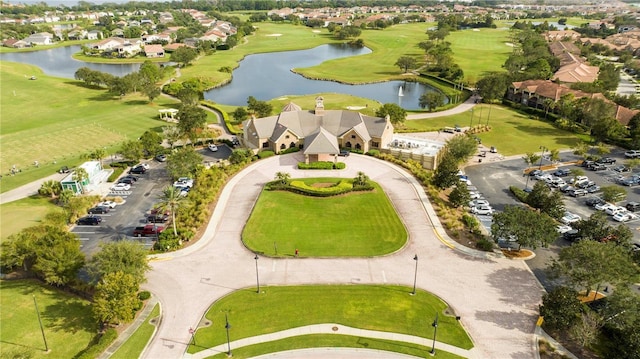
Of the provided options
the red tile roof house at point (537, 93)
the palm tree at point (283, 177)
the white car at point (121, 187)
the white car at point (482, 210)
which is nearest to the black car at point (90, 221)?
the white car at point (121, 187)

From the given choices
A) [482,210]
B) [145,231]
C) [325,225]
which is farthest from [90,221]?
[482,210]

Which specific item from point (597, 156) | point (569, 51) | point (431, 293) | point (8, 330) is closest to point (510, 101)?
point (597, 156)

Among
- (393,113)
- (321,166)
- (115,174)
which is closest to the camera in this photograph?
(115,174)

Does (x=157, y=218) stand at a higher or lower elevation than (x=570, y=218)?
lower

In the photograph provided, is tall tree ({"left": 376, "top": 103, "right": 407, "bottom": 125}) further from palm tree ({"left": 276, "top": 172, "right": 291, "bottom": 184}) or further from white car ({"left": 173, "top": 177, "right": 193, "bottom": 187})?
white car ({"left": 173, "top": 177, "right": 193, "bottom": 187})

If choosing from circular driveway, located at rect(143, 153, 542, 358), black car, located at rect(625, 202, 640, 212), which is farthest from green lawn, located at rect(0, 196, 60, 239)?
black car, located at rect(625, 202, 640, 212)

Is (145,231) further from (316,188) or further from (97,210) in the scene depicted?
(316,188)
